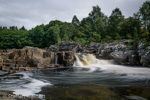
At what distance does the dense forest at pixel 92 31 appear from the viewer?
25.8 m

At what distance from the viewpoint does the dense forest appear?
84.6 ft

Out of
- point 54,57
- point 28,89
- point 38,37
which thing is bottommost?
point 28,89

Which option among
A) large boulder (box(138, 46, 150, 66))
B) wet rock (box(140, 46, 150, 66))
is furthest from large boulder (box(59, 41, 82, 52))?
wet rock (box(140, 46, 150, 66))

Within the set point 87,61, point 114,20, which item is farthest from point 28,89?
point 114,20

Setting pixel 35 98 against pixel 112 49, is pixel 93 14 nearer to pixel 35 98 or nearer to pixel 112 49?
pixel 112 49

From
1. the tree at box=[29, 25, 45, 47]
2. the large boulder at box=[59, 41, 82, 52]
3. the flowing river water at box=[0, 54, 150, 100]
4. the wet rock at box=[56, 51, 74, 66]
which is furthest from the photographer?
the tree at box=[29, 25, 45, 47]

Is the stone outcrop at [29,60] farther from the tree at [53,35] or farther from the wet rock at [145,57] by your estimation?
the tree at [53,35]

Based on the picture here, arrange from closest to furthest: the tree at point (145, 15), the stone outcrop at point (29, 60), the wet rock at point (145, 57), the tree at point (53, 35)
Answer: the stone outcrop at point (29, 60), the wet rock at point (145, 57), the tree at point (145, 15), the tree at point (53, 35)

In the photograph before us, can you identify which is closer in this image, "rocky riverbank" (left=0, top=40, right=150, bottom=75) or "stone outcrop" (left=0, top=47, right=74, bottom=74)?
"stone outcrop" (left=0, top=47, right=74, bottom=74)

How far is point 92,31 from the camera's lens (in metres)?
43.9

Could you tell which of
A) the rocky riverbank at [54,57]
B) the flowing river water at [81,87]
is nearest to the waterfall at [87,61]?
the rocky riverbank at [54,57]

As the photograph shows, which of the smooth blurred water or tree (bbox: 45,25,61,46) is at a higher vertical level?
tree (bbox: 45,25,61,46)

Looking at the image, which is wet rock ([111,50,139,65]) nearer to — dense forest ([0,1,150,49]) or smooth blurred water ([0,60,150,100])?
dense forest ([0,1,150,49])

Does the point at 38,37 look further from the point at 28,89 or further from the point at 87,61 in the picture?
the point at 28,89
